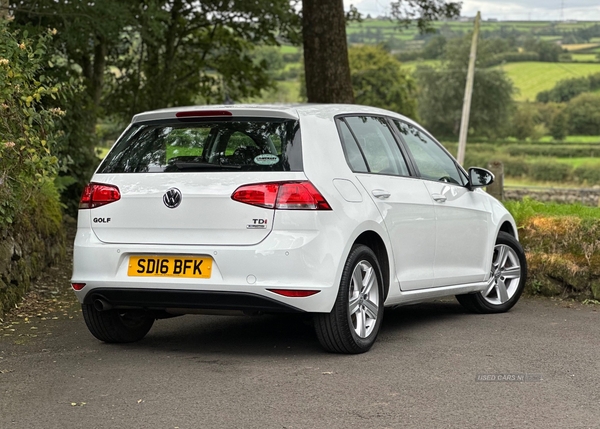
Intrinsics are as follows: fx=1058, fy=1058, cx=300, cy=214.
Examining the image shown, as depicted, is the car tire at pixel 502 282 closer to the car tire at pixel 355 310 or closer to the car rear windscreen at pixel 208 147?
the car tire at pixel 355 310

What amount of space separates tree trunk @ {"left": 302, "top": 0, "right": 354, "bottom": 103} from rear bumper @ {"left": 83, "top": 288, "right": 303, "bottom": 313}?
9471 mm

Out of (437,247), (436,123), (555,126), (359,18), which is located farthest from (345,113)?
(436,123)

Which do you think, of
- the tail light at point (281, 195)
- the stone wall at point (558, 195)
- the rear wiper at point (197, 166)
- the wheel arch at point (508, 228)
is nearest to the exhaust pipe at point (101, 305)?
the rear wiper at point (197, 166)

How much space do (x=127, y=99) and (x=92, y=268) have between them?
2231 cm

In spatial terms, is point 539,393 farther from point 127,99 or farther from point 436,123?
point 436,123

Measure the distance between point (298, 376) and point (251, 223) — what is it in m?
1.02

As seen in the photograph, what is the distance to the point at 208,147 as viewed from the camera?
23.5 feet

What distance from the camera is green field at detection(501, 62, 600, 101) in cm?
10856

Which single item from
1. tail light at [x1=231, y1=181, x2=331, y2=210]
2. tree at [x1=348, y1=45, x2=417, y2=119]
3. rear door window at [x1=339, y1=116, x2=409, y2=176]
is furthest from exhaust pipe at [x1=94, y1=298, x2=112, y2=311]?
tree at [x1=348, y1=45, x2=417, y2=119]

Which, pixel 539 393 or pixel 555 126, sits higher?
pixel 539 393

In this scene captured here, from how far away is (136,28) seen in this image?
1795 centimetres

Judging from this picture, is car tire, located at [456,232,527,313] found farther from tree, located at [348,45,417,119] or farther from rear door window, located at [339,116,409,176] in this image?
tree, located at [348,45,417,119]

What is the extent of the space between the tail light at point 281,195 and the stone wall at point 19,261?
126 inches

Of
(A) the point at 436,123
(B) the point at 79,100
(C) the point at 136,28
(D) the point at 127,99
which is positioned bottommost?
(A) the point at 436,123
